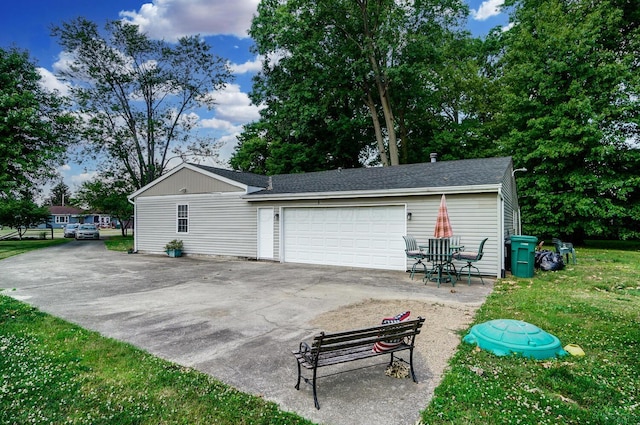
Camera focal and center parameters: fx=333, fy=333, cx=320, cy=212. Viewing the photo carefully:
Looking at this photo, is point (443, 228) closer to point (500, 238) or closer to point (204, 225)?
point (500, 238)

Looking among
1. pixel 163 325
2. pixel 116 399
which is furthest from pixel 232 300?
pixel 116 399

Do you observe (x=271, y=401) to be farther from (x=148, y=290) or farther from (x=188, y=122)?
(x=188, y=122)

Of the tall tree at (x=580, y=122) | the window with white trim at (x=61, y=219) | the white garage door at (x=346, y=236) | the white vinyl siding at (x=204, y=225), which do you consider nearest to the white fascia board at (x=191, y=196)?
the white vinyl siding at (x=204, y=225)

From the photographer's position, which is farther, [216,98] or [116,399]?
[216,98]

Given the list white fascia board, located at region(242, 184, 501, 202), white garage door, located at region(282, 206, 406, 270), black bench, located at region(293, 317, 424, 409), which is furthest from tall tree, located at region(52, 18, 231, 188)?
black bench, located at region(293, 317, 424, 409)

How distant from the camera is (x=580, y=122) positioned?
16281 mm

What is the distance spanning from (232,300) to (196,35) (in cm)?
2522

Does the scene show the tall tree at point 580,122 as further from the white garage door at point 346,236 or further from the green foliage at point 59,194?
the green foliage at point 59,194

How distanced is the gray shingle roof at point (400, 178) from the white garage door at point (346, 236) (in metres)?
0.77

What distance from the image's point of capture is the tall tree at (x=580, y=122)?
15898mm

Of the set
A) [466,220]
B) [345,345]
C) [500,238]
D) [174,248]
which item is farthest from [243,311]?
[174,248]

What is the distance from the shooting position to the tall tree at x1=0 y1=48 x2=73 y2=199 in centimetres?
1773

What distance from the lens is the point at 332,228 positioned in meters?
11.1

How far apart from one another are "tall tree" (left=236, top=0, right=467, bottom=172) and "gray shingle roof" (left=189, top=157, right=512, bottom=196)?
7.52 meters
